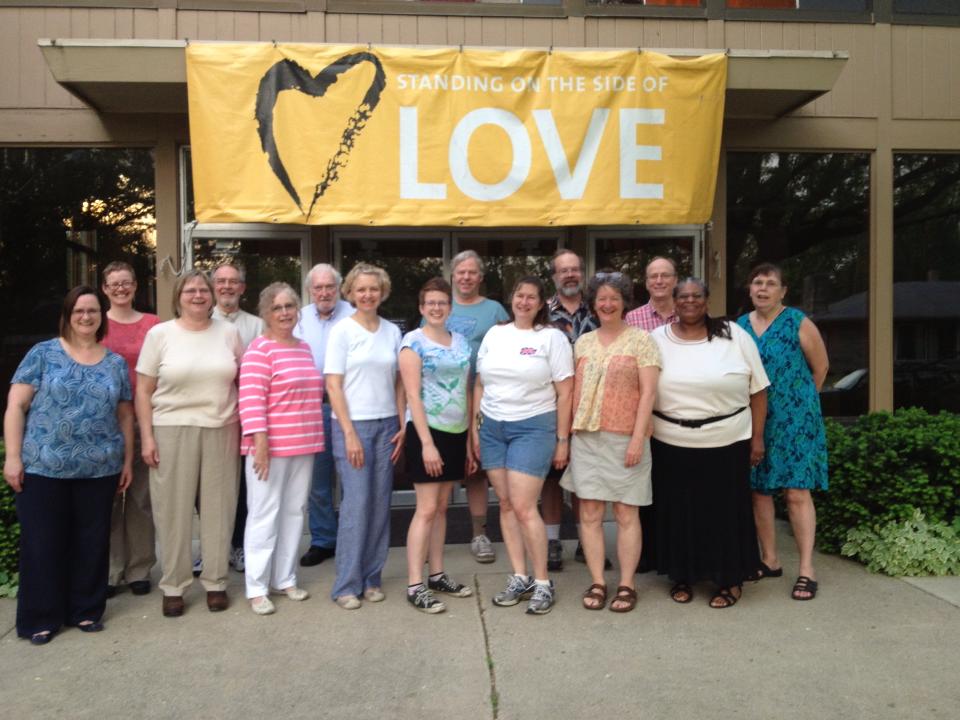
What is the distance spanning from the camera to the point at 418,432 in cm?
430

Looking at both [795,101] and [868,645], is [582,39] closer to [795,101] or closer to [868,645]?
[795,101]

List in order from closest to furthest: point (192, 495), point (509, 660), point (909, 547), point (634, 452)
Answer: point (509, 660)
point (634, 452)
point (192, 495)
point (909, 547)

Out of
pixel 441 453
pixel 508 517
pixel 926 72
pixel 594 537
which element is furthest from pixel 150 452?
pixel 926 72

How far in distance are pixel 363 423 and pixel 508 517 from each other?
0.93 meters

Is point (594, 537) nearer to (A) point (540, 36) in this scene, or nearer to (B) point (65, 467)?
(B) point (65, 467)

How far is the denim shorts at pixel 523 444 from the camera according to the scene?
4.25 meters

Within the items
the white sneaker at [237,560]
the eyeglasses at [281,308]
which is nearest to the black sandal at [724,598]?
the eyeglasses at [281,308]

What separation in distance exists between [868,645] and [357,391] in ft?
9.31

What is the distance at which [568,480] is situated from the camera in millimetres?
4449

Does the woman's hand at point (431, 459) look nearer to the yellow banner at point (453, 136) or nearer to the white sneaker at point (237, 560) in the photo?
the white sneaker at point (237, 560)

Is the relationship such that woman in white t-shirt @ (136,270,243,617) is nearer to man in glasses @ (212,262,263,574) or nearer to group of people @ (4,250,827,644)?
group of people @ (4,250,827,644)

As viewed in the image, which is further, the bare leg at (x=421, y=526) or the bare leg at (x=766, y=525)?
the bare leg at (x=766, y=525)

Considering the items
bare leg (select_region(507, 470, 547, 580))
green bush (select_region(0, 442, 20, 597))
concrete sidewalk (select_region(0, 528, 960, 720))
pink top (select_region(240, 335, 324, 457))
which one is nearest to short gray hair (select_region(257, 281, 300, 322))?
pink top (select_region(240, 335, 324, 457))

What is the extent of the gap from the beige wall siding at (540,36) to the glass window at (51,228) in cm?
47
